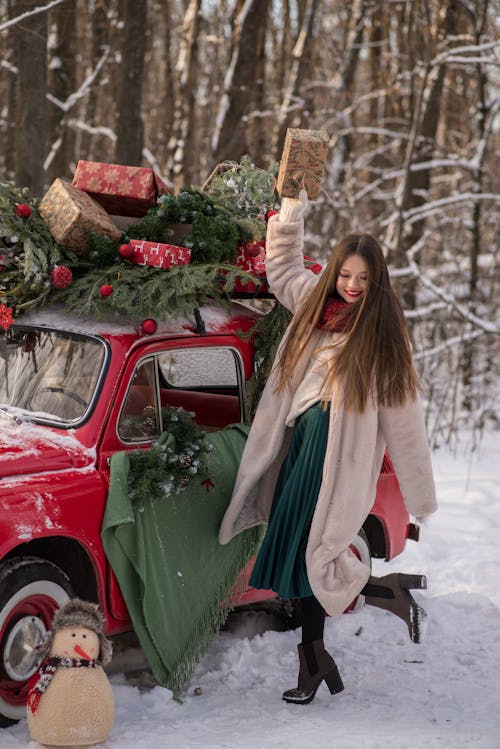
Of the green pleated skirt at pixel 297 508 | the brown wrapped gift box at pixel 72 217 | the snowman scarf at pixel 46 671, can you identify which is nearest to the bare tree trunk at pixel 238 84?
the brown wrapped gift box at pixel 72 217

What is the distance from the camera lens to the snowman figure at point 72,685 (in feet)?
11.2

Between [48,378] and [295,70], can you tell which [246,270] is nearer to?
[48,378]

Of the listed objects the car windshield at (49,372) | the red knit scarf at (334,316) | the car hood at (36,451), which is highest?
the red knit scarf at (334,316)

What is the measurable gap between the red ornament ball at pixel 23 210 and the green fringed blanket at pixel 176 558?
1299mm

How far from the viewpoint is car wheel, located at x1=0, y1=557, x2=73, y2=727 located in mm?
3586

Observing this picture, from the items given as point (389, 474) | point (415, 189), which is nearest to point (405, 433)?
point (389, 474)

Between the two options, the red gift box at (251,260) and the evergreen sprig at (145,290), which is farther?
the red gift box at (251,260)

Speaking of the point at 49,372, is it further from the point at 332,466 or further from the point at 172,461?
the point at 332,466

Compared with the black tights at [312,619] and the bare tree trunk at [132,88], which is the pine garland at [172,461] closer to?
the black tights at [312,619]

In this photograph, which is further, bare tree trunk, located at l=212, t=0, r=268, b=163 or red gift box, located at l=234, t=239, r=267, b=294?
bare tree trunk, located at l=212, t=0, r=268, b=163

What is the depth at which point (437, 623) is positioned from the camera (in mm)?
5273

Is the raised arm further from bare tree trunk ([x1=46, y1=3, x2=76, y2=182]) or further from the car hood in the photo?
bare tree trunk ([x1=46, y1=3, x2=76, y2=182])

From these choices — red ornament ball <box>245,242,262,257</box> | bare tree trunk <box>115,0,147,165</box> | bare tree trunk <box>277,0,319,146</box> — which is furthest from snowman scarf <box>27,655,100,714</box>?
bare tree trunk <box>277,0,319,146</box>

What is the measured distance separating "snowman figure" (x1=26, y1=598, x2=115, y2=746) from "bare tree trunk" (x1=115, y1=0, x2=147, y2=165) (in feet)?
27.8
